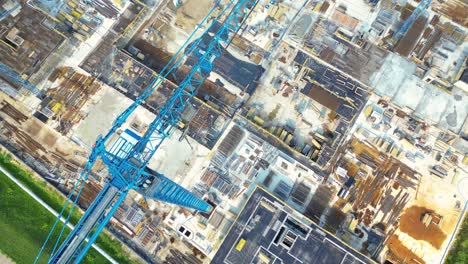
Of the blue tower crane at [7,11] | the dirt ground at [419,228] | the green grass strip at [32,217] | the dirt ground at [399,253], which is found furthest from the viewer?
the blue tower crane at [7,11]

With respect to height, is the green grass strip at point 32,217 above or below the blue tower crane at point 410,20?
below

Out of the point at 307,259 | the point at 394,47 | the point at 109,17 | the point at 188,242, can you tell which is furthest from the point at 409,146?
the point at 109,17

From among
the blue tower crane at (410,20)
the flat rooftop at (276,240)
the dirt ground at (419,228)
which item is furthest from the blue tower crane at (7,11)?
the dirt ground at (419,228)

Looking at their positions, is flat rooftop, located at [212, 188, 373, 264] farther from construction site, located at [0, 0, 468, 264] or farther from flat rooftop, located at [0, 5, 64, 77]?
flat rooftop, located at [0, 5, 64, 77]

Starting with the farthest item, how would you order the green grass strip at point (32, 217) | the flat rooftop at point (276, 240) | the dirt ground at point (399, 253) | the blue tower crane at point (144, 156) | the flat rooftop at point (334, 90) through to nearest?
the flat rooftop at point (334, 90)
the green grass strip at point (32, 217)
the dirt ground at point (399, 253)
the flat rooftop at point (276, 240)
the blue tower crane at point (144, 156)

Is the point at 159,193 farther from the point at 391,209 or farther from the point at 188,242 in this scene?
the point at 391,209

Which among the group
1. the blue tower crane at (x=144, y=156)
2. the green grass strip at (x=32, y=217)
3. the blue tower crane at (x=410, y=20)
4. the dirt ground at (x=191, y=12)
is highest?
the blue tower crane at (x=410, y=20)

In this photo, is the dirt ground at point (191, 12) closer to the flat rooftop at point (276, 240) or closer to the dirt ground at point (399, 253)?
the flat rooftop at point (276, 240)

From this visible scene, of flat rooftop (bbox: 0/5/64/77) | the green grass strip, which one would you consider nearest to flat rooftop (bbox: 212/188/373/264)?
the green grass strip
